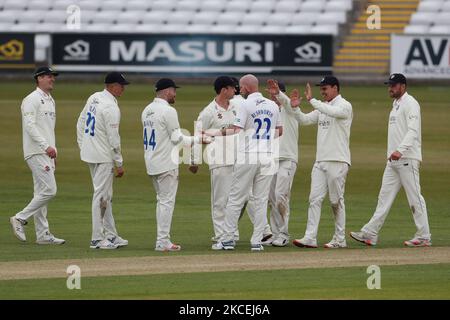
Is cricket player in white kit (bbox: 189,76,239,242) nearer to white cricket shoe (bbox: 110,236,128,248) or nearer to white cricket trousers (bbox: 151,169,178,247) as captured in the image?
white cricket trousers (bbox: 151,169,178,247)

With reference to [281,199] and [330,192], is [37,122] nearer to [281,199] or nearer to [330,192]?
[281,199]

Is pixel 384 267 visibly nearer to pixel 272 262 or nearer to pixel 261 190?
pixel 272 262

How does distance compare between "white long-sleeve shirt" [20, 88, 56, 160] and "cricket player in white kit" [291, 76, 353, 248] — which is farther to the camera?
"white long-sleeve shirt" [20, 88, 56, 160]

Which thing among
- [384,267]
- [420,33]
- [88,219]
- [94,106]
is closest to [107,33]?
[420,33]

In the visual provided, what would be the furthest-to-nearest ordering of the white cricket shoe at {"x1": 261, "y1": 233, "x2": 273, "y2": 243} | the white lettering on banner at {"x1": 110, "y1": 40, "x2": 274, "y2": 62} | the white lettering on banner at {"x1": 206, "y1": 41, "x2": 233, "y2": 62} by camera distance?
the white lettering on banner at {"x1": 206, "y1": 41, "x2": 233, "y2": 62} < the white lettering on banner at {"x1": 110, "y1": 40, "x2": 274, "y2": 62} < the white cricket shoe at {"x1": 261, "y1": 233, "x2": 273, "y2": 243}

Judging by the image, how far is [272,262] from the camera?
13.2 metres

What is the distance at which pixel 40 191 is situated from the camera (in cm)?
1488

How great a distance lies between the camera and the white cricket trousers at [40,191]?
14.9 metres

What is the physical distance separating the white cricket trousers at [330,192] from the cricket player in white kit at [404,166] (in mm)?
457

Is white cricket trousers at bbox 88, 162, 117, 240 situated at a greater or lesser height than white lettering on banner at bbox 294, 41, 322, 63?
Result: lesser

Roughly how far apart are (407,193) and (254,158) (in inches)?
81.0

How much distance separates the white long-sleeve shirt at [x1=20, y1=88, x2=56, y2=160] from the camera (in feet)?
48.5

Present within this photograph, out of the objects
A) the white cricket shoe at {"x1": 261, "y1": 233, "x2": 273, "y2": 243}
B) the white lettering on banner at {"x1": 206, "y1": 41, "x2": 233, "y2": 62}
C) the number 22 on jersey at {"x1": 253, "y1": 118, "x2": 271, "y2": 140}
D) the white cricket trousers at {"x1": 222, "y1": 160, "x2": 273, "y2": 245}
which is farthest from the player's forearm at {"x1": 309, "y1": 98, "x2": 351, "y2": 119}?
the white lettering on banner at {"x1": 206, "y1": 41, "x2": 233, "y2": 62}

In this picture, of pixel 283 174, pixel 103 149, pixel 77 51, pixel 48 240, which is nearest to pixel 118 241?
pixel 48 240
